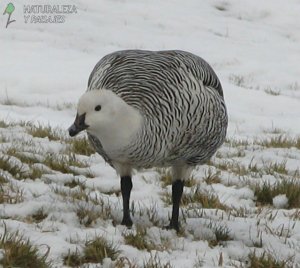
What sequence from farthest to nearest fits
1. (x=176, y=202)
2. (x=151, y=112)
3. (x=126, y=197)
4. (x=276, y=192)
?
1. (x=276, y=192)
2. (x=176, y=202)
3. (x=126, y=197)
4. (x=151, y=112)

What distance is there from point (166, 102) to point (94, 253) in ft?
3.60

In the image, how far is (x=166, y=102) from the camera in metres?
4.61

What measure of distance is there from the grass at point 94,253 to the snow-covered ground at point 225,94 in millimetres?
74

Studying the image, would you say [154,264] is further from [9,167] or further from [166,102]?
[9,167]

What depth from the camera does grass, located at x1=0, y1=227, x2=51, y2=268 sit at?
3934 mm

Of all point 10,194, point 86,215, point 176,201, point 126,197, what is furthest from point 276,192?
point 10,194

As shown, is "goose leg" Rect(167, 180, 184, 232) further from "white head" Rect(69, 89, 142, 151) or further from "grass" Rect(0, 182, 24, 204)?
"grass" Rect(0, 182, 24, 204)

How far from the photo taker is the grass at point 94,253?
423 centimetres

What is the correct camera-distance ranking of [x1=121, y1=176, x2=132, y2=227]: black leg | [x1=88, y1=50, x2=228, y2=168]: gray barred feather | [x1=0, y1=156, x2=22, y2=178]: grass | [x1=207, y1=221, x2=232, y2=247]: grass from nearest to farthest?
[x1=88, y1=50, x2=228, y2=168]: gray barred feather, [x1=207, y1=221, x2=232, y2=247]: grass, [x1=121, y1=176, x2=132, y2=227]: black leg, [x1=0, y1=156, x2=22, y2=178]: grass

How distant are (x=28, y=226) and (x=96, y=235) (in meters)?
0.46

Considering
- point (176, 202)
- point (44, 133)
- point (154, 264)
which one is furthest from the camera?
point (44, 133)

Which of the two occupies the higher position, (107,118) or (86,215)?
(107,118)

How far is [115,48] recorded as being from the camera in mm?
17484

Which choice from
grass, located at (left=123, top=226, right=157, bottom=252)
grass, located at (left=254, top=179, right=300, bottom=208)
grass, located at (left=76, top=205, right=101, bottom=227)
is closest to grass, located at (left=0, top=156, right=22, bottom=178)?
grass, located at (left=76, top=205, right=101, bottom=227)
